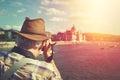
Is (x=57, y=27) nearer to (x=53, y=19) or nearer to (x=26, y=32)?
(x=53, y=19)

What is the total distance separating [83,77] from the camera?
802cm

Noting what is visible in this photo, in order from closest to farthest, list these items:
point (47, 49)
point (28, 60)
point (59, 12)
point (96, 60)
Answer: point (28, 60)
point (47, 49)
point (59, 12)
point (96, 60)

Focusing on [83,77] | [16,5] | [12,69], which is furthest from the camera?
[83,77]

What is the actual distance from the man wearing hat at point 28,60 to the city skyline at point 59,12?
4.33ft

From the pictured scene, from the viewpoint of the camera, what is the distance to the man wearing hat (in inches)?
44.2

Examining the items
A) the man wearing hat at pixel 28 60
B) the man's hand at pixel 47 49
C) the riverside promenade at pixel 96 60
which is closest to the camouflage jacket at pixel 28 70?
the man wearing hat at pixel 28 60

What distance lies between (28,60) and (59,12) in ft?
5.15

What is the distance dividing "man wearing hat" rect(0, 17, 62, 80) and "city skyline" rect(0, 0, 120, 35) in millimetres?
1319

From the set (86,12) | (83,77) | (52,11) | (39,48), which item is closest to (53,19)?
(52,11)

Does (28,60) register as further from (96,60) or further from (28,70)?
(96,60)

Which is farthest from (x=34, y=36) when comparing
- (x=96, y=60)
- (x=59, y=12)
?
(x=96, y=60)

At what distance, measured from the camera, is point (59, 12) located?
8.68ft

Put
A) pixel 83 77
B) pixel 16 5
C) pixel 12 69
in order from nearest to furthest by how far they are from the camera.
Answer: pixel 12 69
pixel 16 5
pixel 83 77

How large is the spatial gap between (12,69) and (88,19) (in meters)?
1.68
